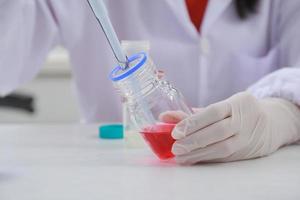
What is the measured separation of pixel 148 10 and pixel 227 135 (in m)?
0.58

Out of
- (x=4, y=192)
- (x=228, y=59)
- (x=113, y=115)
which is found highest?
(x=4, y=192)

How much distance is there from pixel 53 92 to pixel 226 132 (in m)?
2.01

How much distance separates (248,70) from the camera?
1314 mm

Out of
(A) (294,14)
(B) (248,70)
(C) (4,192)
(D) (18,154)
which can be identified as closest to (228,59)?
(B) (248,70)

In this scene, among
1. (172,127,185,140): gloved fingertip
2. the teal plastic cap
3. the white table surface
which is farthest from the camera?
the teal plastic cap

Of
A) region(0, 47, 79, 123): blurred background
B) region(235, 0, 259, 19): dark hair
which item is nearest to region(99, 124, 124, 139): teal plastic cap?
region(235, 0, 259, 19): dark hair

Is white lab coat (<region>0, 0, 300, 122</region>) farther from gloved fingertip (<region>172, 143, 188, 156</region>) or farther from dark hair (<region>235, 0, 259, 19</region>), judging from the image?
gloved fingertip (<region>172, 143, 188, 156</region>)

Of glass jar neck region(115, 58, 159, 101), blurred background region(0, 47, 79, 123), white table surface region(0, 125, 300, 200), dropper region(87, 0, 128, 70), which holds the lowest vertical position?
blurred background region(0, 47, 79, 123)

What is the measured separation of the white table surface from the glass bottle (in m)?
0.04

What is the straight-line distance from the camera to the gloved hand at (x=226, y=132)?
777 mm

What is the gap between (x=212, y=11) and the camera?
1250 mm

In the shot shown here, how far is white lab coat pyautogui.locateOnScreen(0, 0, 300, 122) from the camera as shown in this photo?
1260mm

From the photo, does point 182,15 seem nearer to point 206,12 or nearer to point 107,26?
point 206,12

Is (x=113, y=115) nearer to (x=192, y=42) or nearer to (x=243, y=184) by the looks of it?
(x=192, y=42)
